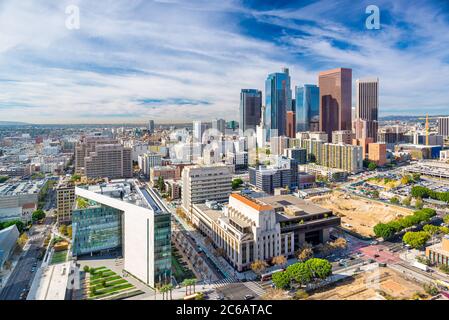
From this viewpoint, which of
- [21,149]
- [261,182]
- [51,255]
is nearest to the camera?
[51,255]

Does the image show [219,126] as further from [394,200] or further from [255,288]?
A: [255,288]

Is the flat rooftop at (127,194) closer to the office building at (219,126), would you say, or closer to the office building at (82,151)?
the office building at (82,151)

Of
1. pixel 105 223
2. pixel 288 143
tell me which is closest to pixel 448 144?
pixel 288 143

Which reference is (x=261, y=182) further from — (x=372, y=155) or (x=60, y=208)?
(x=372, y=155)

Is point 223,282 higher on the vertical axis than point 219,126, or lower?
lower

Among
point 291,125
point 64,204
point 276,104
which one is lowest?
point 64,204

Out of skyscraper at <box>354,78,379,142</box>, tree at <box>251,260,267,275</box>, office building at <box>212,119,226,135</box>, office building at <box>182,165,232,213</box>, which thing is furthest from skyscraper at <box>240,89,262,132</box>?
tree at <box>251,260,267,275</box>

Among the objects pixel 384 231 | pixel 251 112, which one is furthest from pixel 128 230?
pixel 251 112
